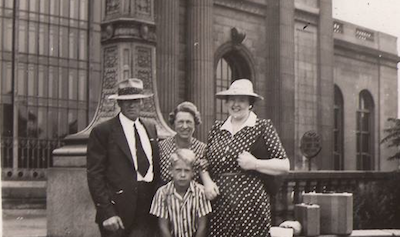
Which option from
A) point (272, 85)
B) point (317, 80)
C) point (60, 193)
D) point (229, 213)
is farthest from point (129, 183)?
point (317, 80)

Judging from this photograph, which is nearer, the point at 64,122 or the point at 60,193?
the point at 60,193

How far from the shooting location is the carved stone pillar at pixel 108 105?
9.46 m

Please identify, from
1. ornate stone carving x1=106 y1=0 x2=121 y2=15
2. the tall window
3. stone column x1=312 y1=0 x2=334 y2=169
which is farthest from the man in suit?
stone column x1=312 y1=0 x2=334 y2=169

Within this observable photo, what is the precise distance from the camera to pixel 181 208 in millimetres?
6102

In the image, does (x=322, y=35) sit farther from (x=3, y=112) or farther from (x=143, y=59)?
(x=143, y=59)

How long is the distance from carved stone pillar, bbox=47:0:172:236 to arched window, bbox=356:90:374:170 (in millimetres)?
23380

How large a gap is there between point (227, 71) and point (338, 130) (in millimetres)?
9374

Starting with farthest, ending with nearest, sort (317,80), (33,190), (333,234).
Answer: (317,80) < (33,190) < (333,234)

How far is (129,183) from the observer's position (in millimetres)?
6086

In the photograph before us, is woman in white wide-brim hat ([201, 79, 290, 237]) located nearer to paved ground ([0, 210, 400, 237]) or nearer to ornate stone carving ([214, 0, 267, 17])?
paved ground ([0, 210, 400, 237])

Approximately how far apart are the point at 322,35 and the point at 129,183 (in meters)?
21.1

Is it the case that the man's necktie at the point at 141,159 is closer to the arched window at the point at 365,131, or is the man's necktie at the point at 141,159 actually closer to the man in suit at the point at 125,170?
the man in suit at the point at 125,170

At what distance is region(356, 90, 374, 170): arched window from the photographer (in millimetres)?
32188

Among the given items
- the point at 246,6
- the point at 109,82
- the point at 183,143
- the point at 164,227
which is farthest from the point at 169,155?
the point at 246,6
